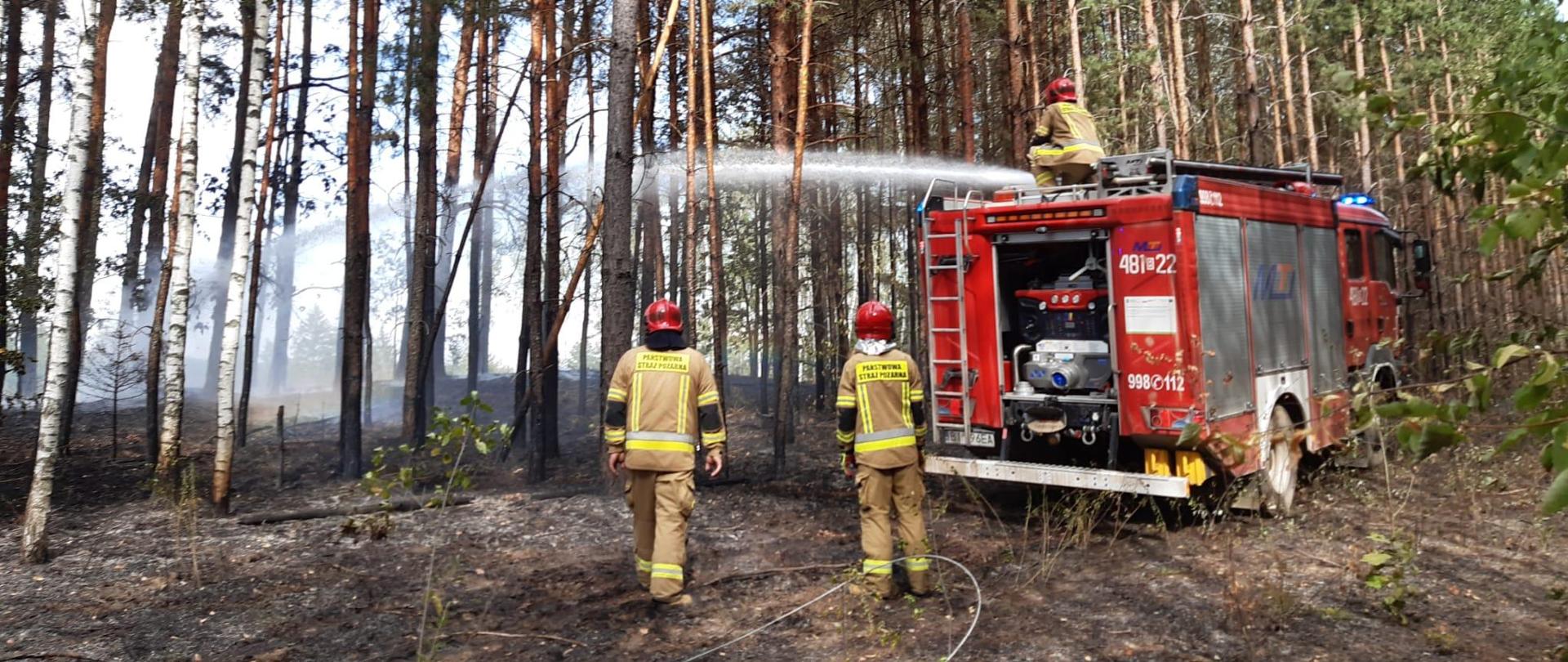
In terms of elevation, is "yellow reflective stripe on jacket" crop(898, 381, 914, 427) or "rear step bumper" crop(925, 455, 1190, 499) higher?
"yellow reflective stripe on jacket" crop(898, 381, 914, 427)

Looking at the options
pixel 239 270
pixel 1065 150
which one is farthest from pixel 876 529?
pixel 239 270

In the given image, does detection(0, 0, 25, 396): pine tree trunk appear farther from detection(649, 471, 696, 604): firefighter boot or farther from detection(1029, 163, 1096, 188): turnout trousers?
detection(1029, 163, 1096, 188): turnout trousers

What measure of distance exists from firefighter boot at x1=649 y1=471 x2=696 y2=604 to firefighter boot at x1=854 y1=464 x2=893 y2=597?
1079 mm

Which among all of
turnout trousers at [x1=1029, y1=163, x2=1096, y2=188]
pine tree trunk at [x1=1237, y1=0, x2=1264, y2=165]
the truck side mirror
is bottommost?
the truck side mirror

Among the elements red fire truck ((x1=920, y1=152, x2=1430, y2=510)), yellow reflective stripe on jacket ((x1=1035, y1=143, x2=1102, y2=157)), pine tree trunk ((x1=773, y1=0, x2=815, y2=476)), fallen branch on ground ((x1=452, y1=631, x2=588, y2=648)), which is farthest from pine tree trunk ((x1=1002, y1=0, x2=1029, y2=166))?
fallen branch on ground ((x1=452, y1=631, x2=588, y2=648))

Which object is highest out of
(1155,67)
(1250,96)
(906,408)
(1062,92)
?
(1155,67)

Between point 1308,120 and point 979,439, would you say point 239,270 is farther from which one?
point 1308,120

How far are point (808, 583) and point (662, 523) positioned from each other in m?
1.17

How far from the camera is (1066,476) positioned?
6.78 m

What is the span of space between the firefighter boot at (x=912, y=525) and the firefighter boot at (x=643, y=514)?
1.53 m

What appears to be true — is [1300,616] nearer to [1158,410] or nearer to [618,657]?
[1158,410]

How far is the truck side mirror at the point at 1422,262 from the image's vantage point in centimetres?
929

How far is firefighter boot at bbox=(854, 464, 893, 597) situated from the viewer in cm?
555

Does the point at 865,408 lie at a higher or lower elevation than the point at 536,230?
lower
